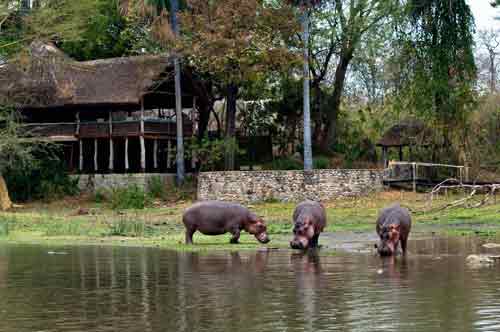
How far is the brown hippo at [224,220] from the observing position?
21.3 metres

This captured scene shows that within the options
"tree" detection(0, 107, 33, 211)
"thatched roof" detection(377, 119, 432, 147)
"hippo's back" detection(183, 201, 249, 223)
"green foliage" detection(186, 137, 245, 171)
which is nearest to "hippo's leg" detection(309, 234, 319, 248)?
"hippo's back" detection(183, 201, 249, 223)

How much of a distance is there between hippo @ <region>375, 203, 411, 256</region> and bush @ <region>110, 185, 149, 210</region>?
23098 millimetres

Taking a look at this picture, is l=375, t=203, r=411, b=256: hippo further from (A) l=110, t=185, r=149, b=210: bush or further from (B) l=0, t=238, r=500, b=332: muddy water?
(A) l=110, t=185, r=149, b=210: bush

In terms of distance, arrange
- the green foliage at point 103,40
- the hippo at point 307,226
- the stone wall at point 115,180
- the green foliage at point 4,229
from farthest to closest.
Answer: the green foliage at point 103,40
the stone wall at point 115,180
the green foliage at point 4,229
the hippo at point 307,226

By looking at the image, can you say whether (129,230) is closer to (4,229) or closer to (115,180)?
(4,229)

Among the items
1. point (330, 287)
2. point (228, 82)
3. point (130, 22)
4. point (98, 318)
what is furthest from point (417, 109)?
point (98, 318)

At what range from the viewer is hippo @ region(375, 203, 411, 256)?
17516mm

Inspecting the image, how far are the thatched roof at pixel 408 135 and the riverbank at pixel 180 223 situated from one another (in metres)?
4.36

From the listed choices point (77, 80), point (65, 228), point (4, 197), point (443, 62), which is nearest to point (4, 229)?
point (65, 228)

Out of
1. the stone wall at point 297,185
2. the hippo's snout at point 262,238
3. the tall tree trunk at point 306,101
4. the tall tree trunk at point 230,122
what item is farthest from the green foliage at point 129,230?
the tall tree trunk at point 230,122

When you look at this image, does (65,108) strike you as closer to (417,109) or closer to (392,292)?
(417,109)

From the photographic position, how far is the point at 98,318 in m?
11.1

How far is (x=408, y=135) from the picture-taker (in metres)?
42.9

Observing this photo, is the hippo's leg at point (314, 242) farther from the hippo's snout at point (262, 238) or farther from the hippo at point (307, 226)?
the hippo's snout at point (262, 238)
